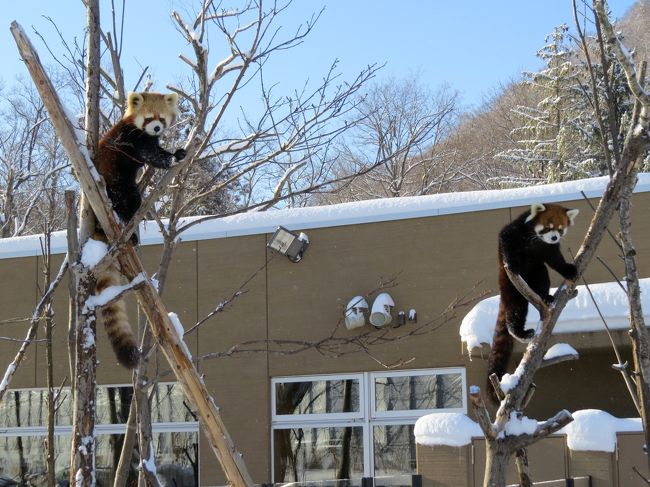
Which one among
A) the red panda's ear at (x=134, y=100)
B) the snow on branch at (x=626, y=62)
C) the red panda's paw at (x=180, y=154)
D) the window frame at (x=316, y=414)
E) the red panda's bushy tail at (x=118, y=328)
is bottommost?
the window frame at (x=316, y=414)

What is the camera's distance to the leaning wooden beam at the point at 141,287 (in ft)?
15.3

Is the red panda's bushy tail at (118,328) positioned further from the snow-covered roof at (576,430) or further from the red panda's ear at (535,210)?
the snow-covered roof at (576,430)

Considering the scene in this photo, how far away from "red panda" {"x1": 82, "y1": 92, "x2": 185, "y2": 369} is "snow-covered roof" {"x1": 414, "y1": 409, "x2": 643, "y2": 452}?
4.92m

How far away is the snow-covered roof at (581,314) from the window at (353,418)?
5.05ft

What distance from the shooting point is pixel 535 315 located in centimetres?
1032

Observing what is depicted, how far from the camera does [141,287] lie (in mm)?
4801

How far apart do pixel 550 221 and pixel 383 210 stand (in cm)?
621

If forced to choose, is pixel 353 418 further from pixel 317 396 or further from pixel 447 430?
pixel 447 430

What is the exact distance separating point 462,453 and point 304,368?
159 inches

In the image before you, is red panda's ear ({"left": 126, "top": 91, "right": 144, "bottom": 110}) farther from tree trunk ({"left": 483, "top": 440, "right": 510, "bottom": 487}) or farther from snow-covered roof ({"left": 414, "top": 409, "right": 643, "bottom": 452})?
snow-covered roof ({"left": 414, "top": 409, "right": 643, "bottom": 452})

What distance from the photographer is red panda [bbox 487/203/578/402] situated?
6.04m

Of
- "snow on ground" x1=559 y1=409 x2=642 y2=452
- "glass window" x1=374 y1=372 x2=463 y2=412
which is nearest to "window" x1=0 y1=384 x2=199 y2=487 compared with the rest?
"glass window" x1=374 y1=372 x2=463 y2=412

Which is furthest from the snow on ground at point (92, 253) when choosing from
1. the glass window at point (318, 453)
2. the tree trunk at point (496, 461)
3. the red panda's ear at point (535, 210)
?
the glass window at point (318, 453)

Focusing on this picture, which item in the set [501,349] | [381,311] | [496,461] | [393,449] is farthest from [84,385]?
[393,449]
